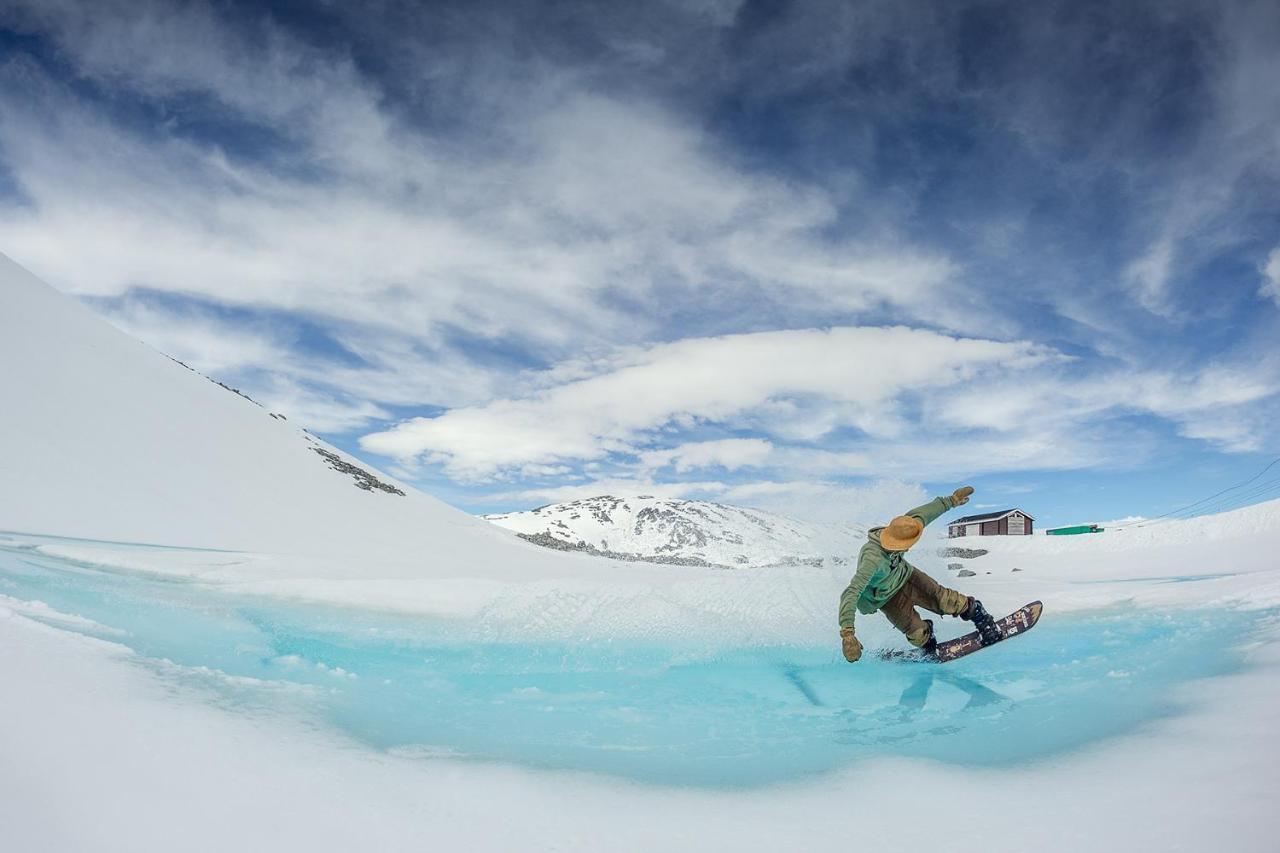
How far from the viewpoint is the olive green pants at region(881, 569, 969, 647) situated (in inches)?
357

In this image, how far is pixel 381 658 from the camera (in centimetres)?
910

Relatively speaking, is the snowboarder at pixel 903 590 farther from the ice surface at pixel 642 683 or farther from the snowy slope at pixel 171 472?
the snowy slope at pixel 171 472

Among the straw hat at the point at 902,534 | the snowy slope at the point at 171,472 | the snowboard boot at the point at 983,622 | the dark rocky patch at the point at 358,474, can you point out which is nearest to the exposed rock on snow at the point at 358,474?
the dark rocky patch at the point at 358,474

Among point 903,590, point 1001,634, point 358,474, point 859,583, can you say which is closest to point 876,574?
point 859,583

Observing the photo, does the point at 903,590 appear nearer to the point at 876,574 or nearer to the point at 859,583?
the point at 876,574

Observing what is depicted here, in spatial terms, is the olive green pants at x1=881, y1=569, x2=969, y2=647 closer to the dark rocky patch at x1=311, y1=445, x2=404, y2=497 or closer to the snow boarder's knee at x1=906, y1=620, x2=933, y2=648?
the snow boarder's knee at x1=906, y1=620, x2=933, y2=648

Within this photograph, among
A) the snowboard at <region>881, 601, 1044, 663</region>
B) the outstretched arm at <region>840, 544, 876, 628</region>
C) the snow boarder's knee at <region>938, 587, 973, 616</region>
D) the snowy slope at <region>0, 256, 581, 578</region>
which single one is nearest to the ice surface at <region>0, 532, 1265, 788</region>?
the snowboard at <region>881, 601, 1044, 663</region>

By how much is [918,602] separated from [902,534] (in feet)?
5.14

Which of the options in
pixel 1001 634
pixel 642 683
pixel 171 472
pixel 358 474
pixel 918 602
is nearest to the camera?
pixel 642 683

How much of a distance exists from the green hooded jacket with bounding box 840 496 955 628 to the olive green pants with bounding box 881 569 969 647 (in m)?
0.27

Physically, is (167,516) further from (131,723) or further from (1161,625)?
(1161,625)

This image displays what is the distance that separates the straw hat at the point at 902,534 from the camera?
27.5 ft

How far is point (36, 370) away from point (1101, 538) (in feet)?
172

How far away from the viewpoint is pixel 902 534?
841 centimetres
